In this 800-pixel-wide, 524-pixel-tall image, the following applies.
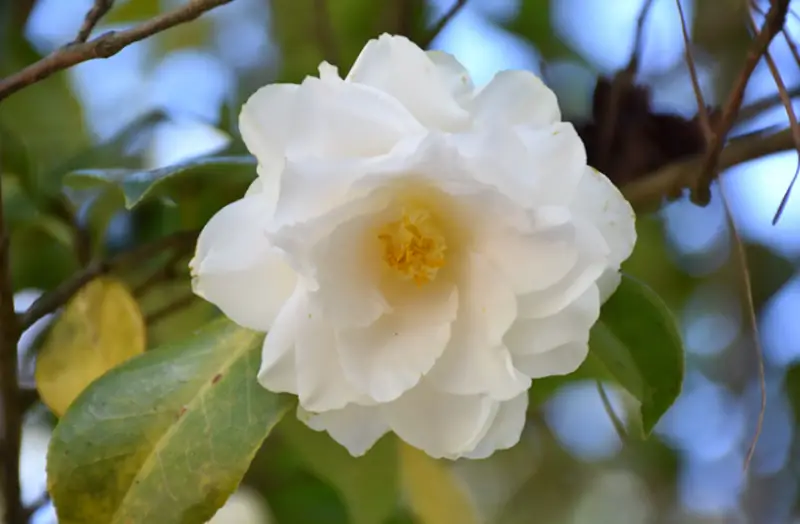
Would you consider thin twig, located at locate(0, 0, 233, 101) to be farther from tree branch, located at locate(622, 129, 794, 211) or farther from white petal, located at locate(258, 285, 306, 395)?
tree branch, located at locate(622, 129, 794, 211)

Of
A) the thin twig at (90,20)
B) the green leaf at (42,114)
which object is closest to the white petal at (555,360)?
the thin twig at (90,20)

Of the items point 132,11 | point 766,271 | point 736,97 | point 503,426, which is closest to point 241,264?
point 503,426

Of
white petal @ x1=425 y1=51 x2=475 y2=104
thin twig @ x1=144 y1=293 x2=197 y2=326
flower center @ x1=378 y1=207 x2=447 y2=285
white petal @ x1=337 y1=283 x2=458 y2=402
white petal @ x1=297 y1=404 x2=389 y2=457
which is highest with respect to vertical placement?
white petal @ x1=425 y1=51 x2=475 y2=104

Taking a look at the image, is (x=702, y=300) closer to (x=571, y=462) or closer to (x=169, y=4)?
(x=571, y=462)

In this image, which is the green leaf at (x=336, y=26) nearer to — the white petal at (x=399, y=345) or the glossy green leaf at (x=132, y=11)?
the glossy green leaf at (x=132, y=11)

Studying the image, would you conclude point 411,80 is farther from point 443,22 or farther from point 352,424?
point 443,22

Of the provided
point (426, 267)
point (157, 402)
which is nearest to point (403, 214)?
point (426, 267)

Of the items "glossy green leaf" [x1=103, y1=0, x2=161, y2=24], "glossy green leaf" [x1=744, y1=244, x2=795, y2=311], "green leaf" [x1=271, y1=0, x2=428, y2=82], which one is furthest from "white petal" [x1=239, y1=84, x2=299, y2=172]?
"glossy green leaf" [x1=744, y1=244, x2=795, y2=311]

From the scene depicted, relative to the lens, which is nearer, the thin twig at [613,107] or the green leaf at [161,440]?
the green leaf at [161,440]
